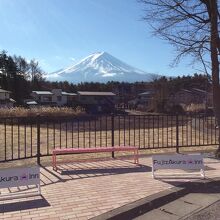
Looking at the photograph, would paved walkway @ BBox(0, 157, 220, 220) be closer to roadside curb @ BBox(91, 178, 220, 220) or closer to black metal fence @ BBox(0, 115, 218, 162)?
roadside curb @ BBox(91, 178, 220, 220)

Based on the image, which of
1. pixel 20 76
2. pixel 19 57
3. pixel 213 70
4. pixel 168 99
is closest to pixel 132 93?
pixel 19 57

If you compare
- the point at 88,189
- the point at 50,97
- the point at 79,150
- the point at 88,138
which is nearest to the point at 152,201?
the point at 88,189

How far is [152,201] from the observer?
7.24 m

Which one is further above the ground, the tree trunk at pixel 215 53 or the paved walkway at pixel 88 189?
the tree trunk at pixel 215 53

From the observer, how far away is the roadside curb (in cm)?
650

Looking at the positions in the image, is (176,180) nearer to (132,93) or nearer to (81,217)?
(81,217)

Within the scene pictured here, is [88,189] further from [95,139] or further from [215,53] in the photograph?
[215,53]

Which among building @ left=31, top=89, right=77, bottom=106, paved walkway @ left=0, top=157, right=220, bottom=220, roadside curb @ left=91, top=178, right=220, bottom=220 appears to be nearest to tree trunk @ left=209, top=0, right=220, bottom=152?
paved walkway @ left=0, top=157, right=220, bottom=220

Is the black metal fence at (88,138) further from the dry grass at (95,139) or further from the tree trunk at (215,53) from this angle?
the tree trunk at (215,53)

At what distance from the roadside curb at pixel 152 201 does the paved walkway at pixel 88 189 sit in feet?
0.49

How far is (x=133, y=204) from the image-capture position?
22.9ft

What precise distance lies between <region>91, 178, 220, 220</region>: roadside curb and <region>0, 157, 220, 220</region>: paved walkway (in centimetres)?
15

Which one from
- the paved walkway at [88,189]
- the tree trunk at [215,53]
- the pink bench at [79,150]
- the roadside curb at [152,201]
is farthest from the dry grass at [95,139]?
the roadside curb at [152,201]

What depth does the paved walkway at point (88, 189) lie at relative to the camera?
6.59 metres
